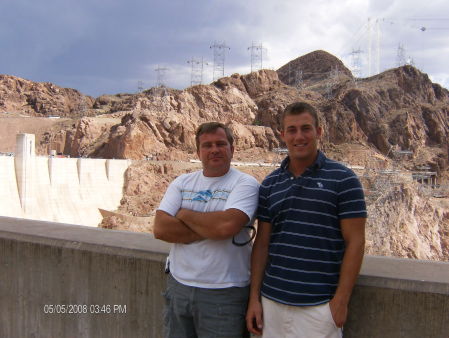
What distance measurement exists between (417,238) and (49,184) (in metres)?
30.3

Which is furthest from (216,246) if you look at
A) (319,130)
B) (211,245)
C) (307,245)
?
(319,130)

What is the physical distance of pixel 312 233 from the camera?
2.21 metres

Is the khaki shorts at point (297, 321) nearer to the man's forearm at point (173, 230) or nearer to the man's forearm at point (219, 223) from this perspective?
the man's forearm at point (219, 223)

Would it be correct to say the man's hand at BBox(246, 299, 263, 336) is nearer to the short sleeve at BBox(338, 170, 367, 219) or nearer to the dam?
the short sleeve at BBox(338, 170, 367, 219)

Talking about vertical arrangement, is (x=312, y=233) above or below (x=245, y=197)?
below

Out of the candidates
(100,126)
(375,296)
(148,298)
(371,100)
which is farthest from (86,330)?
(371,100)

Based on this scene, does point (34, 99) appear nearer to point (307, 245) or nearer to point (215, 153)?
point (215, 153)

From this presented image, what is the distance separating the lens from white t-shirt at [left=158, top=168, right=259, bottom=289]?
7.90ft

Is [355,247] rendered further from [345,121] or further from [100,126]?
[345,121]

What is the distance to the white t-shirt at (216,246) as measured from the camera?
241 cm

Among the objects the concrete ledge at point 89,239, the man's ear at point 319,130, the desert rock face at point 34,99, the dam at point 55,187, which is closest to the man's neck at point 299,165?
the man's ear at point 319,130

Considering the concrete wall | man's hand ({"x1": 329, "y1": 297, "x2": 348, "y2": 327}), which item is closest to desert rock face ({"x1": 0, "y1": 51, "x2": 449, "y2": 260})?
the concrete wall

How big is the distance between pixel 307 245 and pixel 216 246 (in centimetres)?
52

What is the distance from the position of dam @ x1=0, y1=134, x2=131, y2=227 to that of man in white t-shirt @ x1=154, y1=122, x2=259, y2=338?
82.2ft
